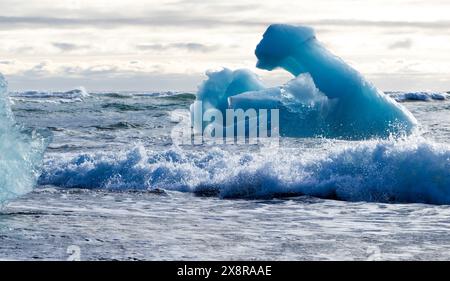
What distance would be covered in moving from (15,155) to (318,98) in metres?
10.9

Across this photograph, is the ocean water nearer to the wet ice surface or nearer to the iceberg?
the wet ice surface

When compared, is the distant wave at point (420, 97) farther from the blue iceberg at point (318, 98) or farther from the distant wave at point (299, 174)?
the distant wave at point (299, 174)

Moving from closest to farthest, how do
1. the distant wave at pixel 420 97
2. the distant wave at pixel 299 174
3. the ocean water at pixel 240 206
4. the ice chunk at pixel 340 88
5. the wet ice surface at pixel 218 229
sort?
the wet ice surface at pixel 218 229, the ocean water at pixel 240 206, the distant wave at pixel 299 174, the ice chunk at pixel 340 88, the distant wave at pixel 420 97

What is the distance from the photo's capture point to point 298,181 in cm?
1009

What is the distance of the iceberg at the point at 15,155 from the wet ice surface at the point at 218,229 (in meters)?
0.30

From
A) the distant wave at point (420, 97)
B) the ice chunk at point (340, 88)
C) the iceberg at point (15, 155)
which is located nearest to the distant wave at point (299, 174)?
the iceberg at point (15, 155)

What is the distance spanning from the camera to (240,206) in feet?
29.1

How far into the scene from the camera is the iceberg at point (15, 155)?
7.53 metres

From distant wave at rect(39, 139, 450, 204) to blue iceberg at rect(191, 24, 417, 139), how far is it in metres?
5.43

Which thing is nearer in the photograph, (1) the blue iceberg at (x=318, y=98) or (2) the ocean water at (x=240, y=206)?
(2) the ocean water at (x=240, y=206)

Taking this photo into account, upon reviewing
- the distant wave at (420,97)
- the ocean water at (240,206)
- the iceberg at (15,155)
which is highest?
the iceberg at (15,155)

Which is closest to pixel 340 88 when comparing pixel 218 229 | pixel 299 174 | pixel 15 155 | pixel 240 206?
pixel 299 174
